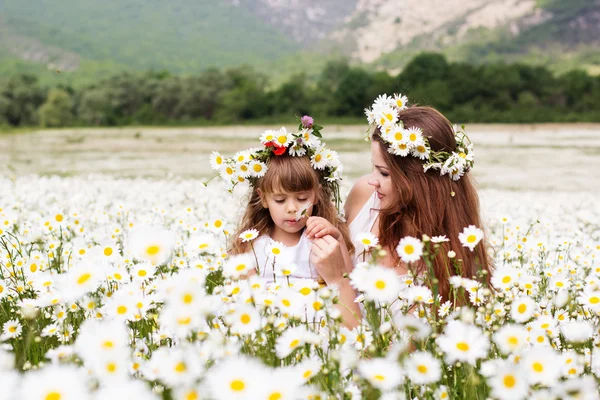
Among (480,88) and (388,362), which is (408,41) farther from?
(388,362)

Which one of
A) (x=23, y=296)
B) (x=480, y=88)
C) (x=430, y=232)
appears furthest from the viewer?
(x=480, y=88)

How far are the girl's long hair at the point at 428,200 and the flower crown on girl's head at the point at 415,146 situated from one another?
0.22ft

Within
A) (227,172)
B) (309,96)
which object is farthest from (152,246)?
(309,96)

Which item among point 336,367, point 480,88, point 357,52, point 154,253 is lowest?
point 336,367

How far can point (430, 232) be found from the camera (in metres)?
4.08

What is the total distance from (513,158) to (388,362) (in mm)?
22520

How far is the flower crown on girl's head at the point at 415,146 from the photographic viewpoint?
4.06 m

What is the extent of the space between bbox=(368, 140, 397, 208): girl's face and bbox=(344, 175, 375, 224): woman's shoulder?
92 centimetres

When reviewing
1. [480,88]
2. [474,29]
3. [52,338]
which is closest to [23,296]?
[52,338]

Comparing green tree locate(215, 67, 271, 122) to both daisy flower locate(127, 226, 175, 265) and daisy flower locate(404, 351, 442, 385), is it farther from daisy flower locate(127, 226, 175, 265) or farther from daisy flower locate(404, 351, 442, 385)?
daisy flower locate(404, 351, 442, 385)

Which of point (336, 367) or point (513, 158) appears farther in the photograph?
point (513, 158)

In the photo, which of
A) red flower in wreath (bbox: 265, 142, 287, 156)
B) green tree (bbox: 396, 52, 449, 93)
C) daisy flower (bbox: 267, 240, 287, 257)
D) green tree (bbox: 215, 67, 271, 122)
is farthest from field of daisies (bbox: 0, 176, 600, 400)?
green tree (bbox: 396, 52, 449, 93)

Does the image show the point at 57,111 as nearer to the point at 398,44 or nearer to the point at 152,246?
the point at 152,246

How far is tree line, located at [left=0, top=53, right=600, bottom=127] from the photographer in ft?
151
